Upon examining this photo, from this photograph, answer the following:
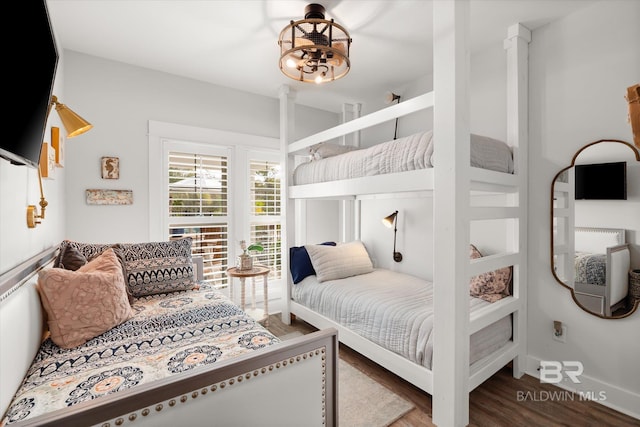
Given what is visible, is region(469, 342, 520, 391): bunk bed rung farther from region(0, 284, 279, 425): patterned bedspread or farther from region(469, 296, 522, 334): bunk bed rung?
region(0, 284, 279, 425): patterned bedspread

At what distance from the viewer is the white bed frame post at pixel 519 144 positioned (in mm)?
2117

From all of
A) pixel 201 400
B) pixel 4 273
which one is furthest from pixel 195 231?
pixel 201 400

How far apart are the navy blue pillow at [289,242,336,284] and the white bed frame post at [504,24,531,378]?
68.0 inches

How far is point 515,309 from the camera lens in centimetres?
209

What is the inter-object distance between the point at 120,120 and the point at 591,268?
12.5 ft

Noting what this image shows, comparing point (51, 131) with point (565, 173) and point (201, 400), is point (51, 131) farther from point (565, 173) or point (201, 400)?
point (565, 173)

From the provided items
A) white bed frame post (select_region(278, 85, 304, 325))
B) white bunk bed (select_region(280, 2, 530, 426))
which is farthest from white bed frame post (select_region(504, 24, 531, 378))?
white bed frame post (select_region(278, 85, 304, 325))

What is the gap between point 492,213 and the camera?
1.88 metres

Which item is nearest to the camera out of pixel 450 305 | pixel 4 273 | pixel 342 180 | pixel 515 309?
pixel 4 273

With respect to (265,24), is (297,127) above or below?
below

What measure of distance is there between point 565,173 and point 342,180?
152 cm

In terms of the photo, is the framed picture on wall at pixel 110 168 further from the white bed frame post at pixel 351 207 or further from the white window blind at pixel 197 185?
the white bed frame post at pixel 351 207

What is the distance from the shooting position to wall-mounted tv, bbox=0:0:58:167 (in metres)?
0.86

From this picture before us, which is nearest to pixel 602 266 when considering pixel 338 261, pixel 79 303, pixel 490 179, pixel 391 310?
pixel 490 179
